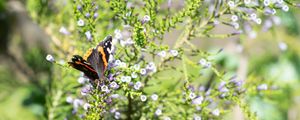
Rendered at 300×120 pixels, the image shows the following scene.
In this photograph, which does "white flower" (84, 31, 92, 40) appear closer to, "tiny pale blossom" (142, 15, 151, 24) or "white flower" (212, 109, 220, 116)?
"tiny pale blossom" (142, 15, 151, 24)

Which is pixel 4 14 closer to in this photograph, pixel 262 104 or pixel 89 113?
pixel 262 104

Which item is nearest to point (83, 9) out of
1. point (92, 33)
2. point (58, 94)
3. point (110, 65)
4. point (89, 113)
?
point (92, 33)

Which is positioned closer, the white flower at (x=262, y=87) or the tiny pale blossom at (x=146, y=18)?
the tiny pale blossom at (x=146, y=18)

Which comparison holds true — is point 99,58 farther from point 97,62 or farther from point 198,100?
point 198,100

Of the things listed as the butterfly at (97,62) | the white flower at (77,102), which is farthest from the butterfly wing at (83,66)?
the white flower at (77,102)

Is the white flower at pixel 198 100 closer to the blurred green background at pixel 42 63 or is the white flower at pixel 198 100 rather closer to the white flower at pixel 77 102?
the white flower at pixel 77 102

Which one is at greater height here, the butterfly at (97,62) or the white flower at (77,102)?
the white flower at (77,102)

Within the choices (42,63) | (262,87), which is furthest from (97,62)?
(42,63)
